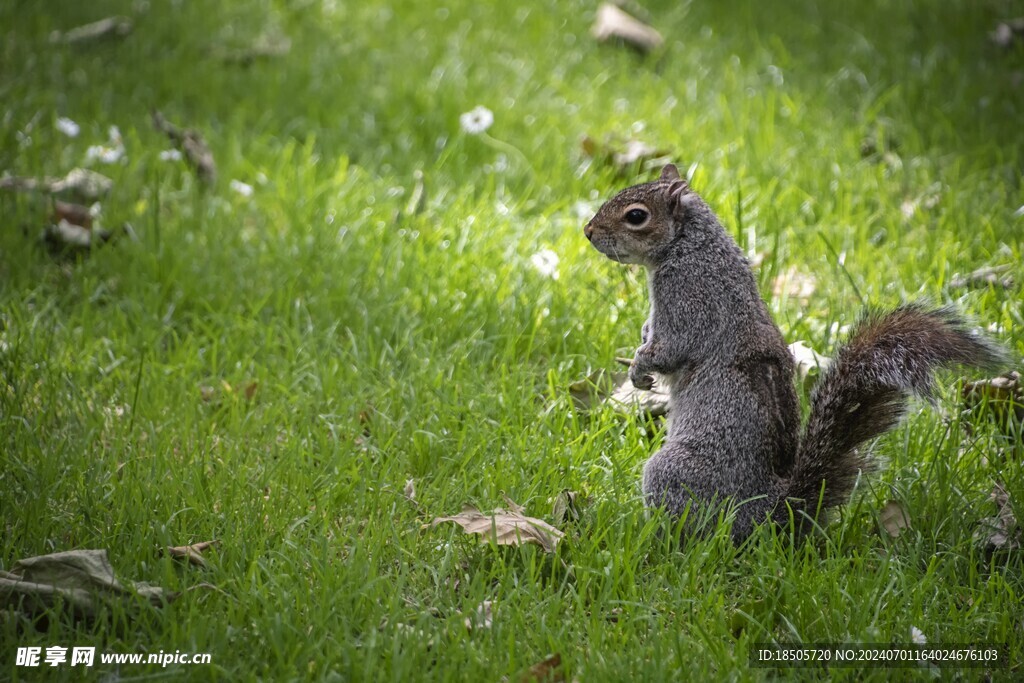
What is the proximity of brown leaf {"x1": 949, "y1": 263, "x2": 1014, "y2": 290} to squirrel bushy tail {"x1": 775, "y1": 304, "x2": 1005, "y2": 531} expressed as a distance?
114cm

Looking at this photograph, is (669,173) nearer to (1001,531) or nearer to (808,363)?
(808,363)

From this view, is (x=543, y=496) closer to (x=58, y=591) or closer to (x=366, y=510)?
(x=366, y=510)

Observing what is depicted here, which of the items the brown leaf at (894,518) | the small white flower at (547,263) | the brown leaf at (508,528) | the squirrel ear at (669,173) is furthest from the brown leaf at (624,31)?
the brown leaf at (508,528)

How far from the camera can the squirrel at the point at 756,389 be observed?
2326 millimetres

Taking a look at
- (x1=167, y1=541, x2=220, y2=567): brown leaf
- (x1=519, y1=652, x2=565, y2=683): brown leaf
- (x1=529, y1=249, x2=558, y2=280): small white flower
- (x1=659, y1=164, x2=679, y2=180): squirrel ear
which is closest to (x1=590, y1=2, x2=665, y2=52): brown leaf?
(x1=529, y1=249, x2=558, y2=280): small white flower

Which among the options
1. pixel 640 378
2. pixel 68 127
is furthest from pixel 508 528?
pixel 68 127

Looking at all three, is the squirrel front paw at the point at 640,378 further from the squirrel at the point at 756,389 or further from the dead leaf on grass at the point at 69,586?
the dead leaf on grass at the point at 69,586

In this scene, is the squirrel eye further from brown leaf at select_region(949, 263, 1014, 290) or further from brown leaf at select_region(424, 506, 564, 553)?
brown leaf at select_region(949, 263, 1014, 290)

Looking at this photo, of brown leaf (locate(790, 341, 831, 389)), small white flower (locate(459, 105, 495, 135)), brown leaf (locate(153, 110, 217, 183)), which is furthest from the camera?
small white flower (locate(459, 105, 495, 135))

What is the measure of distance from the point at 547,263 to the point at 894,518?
147 centimetres

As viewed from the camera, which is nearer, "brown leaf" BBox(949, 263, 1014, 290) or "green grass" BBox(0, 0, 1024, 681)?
"green grass" BBox(0, 0, 1024, 681)

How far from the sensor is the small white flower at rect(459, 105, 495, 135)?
4.26m

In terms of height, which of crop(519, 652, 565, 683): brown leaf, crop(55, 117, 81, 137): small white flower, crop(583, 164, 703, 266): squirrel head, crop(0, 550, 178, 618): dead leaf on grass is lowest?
crop(519, 652, 565, 683): brown leaf

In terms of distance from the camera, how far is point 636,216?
8.96ft
